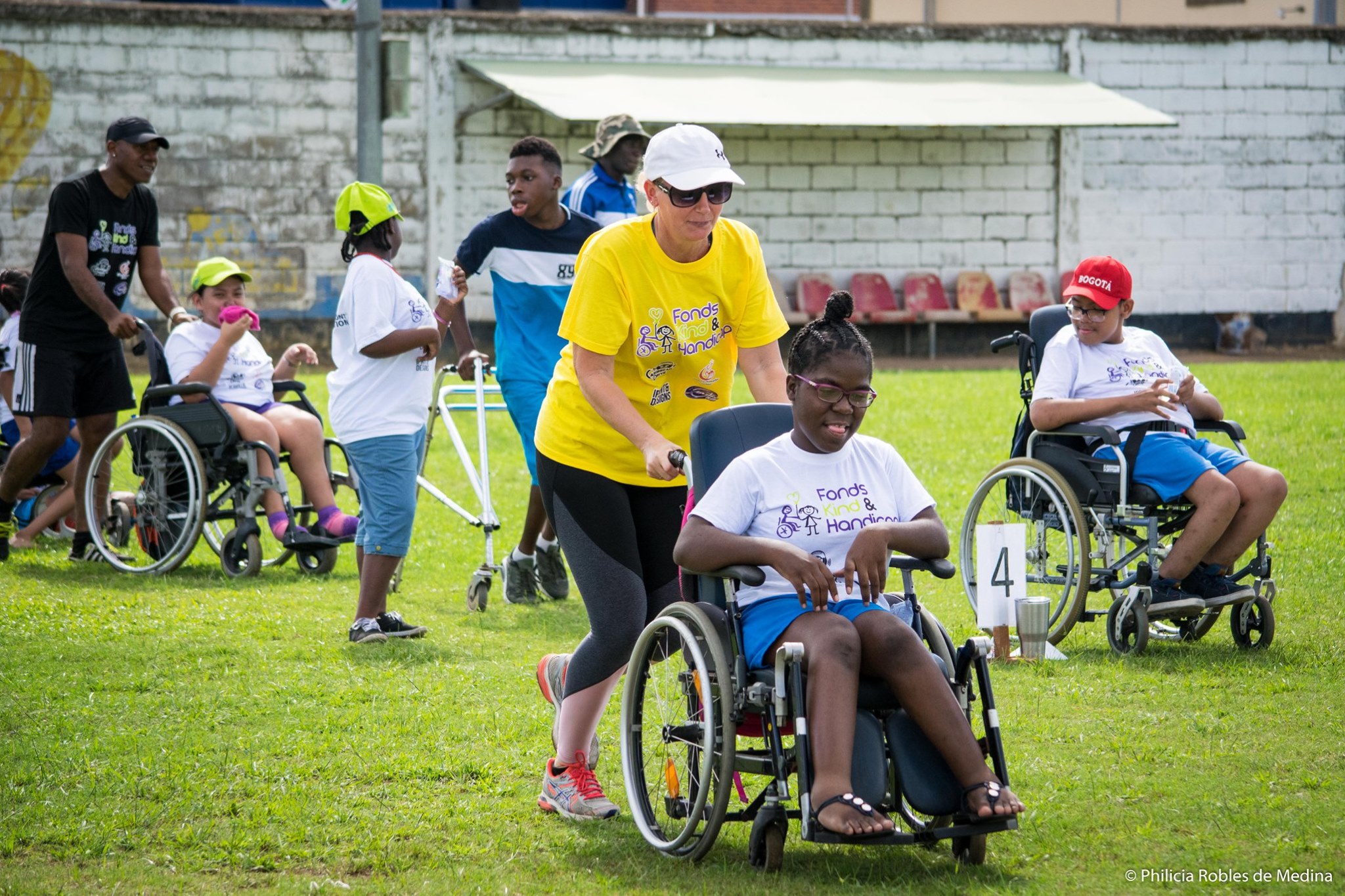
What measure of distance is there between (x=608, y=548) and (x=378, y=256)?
2.80m

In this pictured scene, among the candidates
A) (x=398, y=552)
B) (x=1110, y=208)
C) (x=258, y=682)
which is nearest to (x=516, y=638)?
(x=398, y=552)

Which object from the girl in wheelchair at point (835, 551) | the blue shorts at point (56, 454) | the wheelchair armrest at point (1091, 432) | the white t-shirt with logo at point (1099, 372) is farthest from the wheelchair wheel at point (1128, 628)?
the blue shorts at point (56, 454)

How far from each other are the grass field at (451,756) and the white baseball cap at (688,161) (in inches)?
69.0

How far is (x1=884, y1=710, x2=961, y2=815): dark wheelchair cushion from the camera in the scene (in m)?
3.60

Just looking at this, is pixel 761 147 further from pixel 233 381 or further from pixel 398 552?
pixel 398 552

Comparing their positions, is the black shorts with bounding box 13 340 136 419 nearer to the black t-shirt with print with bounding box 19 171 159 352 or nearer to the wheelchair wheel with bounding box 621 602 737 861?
the black t-shirt with print with bounding box 19 171 159 352

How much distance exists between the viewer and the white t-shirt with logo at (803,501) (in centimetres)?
394

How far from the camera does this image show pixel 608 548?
4.30 metres

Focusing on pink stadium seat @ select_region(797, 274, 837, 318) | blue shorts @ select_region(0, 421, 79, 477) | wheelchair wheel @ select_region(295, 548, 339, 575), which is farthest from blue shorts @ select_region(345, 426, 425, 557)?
pink stadium seat @ select_region(797, 274, 837, 318)

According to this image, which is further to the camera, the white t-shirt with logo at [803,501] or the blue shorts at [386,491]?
the blue shorts at [386,491]

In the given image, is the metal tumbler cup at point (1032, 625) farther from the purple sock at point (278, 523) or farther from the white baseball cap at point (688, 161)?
the purple sock at point (278, 523)

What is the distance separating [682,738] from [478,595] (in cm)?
339

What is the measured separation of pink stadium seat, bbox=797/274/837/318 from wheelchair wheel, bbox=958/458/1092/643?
1222cm

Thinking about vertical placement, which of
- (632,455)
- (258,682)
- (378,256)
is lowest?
(258,682)
